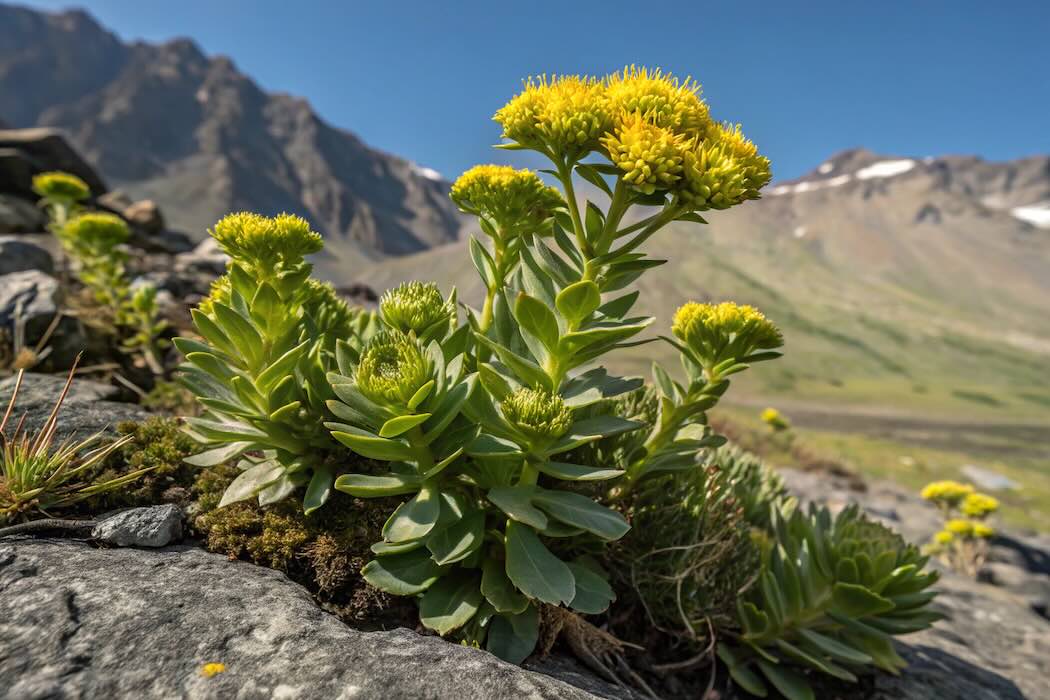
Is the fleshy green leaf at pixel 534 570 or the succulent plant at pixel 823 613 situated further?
the succulent plant at pixel 823 613

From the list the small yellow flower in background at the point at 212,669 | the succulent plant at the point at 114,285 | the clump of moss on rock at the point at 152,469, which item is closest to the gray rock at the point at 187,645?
the small yellow flower in background at the point at 212,669

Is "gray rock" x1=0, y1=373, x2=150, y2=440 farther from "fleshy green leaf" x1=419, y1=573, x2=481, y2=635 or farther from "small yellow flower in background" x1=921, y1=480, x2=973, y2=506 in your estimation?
"small yellow flower in background" x1=921, y1=480, x2=973, y2=506

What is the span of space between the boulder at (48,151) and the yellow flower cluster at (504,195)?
1809cm

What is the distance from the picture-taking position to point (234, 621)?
6.29 feet

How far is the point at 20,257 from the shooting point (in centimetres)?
606

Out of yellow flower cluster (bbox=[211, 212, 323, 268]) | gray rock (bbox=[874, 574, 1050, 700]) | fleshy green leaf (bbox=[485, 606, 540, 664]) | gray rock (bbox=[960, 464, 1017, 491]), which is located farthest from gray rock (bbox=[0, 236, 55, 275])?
gray rock (bbox=[960, 464, 1017, 491])

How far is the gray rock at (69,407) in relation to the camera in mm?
3049

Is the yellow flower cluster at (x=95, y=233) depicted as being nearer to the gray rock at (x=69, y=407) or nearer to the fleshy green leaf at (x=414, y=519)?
the gray rock at (x=69, y=407)

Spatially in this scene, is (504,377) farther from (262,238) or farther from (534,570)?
(262,238)

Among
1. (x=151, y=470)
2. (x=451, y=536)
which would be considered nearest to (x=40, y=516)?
(x=151, y=470)

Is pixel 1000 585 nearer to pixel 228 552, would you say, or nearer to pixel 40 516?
pixel 228 552

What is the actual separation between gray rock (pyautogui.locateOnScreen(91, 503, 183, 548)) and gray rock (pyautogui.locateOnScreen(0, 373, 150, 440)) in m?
0.94

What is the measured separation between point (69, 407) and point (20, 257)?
4225mm

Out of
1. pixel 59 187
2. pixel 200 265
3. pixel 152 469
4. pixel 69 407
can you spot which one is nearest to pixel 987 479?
pixel 200 265
